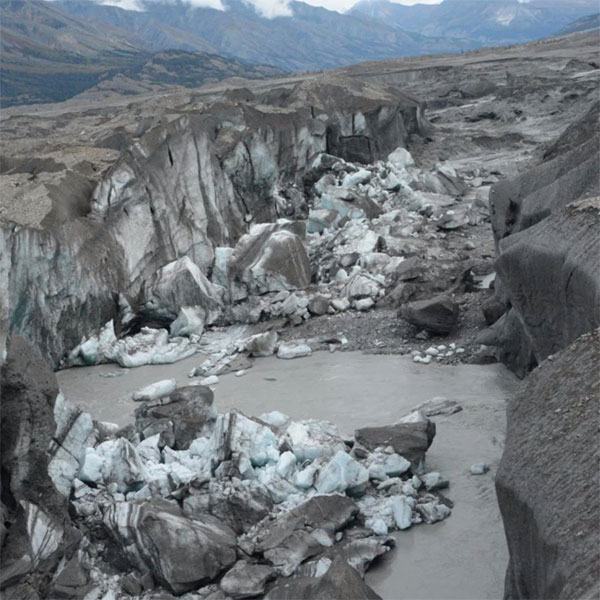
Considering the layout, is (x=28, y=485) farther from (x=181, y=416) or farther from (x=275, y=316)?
(x=275, y=316)

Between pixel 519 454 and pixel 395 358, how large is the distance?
693 centimetres

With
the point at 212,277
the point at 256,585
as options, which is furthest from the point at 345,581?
the point at 212,277

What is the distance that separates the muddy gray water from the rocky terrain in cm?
30

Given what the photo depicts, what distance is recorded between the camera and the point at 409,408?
1098 centimetres

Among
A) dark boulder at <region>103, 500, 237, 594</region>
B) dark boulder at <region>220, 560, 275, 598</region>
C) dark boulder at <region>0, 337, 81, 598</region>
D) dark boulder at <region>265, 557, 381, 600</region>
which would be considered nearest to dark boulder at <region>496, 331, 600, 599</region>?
dark boulder at <region>265, 557, 381, 600</region>

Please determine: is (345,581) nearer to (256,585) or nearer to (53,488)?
(256,585)

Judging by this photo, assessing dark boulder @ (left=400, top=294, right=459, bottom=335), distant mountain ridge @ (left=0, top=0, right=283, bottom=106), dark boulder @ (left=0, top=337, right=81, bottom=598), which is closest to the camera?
dark boulder @ (left=0, top=337, right=81, bottom=598)

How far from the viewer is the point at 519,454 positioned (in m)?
5.94

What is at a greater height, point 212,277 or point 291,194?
point 291,194

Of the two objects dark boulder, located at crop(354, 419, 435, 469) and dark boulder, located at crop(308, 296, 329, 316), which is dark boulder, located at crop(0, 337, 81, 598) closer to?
dark boulder, located at crop(354, 419, 435, 469)

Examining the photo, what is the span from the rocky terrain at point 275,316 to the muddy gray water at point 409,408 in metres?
0.30

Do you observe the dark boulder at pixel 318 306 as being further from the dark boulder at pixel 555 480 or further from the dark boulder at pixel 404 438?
the dark boulder at pixel 555 480

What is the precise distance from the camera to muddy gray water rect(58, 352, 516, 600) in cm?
739

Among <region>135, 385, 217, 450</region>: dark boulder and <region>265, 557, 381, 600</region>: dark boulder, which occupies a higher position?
<region>265, 557, 381, 600</region>: dark boulder
